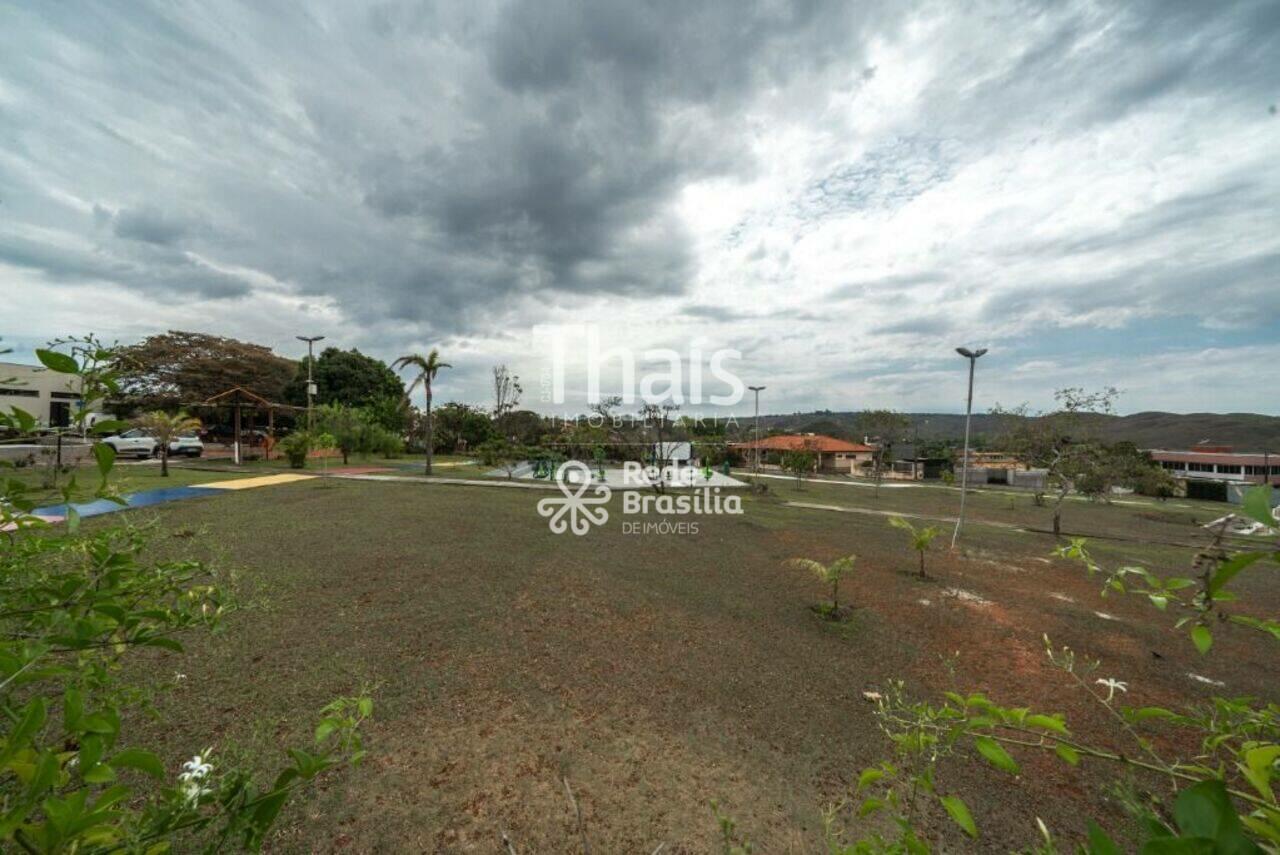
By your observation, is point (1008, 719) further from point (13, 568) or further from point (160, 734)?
point (160, 734)

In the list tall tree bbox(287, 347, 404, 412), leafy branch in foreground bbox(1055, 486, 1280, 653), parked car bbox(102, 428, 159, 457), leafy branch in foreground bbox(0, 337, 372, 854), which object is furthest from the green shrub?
leafy branch in foreground bbox(1055, 486, 1280, 653)

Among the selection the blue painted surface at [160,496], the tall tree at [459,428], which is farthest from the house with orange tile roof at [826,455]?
the blue painted surface at [160,496]

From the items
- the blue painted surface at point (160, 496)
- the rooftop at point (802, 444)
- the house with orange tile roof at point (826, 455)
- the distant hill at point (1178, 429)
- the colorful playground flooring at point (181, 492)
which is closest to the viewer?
the colorful playground flooring at point (181, 492)

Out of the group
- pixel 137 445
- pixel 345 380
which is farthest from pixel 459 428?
pixel 137 445

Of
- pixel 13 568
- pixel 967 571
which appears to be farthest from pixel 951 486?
pixel 13 568

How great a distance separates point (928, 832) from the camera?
390cm

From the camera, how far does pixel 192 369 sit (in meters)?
30.9

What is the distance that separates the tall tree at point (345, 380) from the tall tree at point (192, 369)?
3.47m

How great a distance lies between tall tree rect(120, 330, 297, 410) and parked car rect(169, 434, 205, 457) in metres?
5.65

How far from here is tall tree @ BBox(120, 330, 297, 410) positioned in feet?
95.1

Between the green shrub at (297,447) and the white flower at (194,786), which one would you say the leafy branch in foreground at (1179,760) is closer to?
the white flower at (194,786)

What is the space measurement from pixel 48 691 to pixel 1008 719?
23.1 feet

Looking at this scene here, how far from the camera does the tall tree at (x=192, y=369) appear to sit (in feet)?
95.1

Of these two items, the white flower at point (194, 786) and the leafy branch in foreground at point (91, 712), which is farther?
the white flower at point (194, 786)
